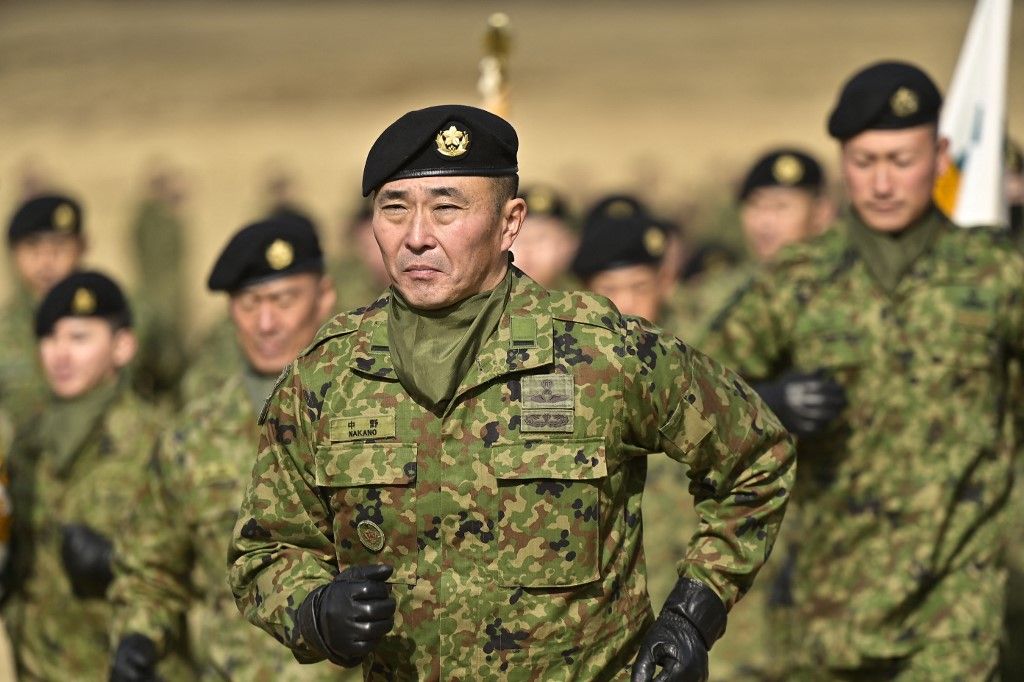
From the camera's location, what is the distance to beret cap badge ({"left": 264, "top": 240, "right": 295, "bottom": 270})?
297 inches

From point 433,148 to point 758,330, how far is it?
280 cm

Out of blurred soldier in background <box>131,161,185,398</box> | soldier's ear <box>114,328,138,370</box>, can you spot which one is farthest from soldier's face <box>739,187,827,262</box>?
blurred soldier in background <box>131,161,185,398</box>

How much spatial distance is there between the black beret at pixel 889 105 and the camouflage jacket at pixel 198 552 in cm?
233

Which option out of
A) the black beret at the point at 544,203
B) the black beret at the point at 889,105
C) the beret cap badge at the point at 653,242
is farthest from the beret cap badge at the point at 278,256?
the black beret at the point at 544,203

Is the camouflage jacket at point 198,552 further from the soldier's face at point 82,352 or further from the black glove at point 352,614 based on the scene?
the soldier's face at point 82,352

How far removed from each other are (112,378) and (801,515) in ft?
10.9

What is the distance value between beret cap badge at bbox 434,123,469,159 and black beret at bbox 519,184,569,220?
735cm

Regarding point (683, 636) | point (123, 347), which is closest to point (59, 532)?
point (123, 347)

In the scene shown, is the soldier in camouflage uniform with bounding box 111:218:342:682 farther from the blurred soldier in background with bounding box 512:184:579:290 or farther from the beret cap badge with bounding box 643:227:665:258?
the blurred soldier in background with bounding box 512:184:579:290

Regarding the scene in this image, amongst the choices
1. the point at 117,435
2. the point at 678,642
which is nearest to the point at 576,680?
the point at 678,642

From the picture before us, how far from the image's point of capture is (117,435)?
29.5ft

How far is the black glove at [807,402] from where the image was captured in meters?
7.21

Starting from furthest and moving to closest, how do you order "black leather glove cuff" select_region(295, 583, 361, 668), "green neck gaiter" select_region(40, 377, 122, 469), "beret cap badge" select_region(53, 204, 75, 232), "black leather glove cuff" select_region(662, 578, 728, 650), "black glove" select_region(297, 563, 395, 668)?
"beret cap badge" select_region(53, 204, 75, 232) < "green neck gaiter" select_region(40, 377, 122, 469) < "black leather glove cuff" select_region(662, 578, 728, 650) < "black leather glove cuff" select_region(295, 583, 361, 668) < "black glove" select_region(297, 563, 395, 668)

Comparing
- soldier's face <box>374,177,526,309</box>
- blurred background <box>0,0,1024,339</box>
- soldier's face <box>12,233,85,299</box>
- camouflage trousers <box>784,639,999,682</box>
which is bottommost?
camouflage trousers <box>784,639,999,682</box>
